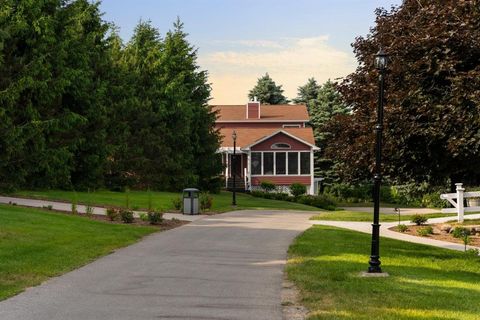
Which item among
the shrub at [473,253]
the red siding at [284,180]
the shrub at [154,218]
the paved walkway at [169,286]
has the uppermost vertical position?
the red siding at [284,180]

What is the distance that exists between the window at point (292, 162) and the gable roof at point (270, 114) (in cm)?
1283

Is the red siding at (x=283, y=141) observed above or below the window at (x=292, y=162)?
Answer: above

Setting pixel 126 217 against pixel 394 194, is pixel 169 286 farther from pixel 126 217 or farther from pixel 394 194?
pixel 394 194

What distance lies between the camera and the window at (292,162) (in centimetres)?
5059

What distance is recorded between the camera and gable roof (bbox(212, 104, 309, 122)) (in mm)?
63312

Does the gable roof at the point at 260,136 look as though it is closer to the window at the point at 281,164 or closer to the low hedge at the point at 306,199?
the window at the point at 281,164

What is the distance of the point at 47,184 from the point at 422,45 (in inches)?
911

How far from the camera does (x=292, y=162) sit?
50.8 meters

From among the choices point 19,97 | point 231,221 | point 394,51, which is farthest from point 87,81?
point 394,51

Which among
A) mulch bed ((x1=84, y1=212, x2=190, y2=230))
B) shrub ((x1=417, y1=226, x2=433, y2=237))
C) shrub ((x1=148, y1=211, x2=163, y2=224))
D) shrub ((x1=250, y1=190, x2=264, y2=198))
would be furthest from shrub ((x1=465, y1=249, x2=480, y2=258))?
shrub ((x1=250, y1=190, x2=264, y2=198))

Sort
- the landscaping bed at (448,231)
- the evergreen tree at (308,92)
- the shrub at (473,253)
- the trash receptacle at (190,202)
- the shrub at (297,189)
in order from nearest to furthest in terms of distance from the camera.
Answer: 1. the shrub at (473,253)
2. the landscaping bed at (448,231)
3. the trash receptacle at (190,202)
4. the shrub at (297,189)
5. the evergreen tree at (308,92)

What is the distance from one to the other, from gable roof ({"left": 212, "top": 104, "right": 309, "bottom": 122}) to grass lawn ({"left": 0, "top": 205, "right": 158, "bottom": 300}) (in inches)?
1797

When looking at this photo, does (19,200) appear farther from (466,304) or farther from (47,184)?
(466,304)

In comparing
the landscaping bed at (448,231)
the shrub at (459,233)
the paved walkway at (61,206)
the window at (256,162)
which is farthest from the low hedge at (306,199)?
the shrub at (459,233)
